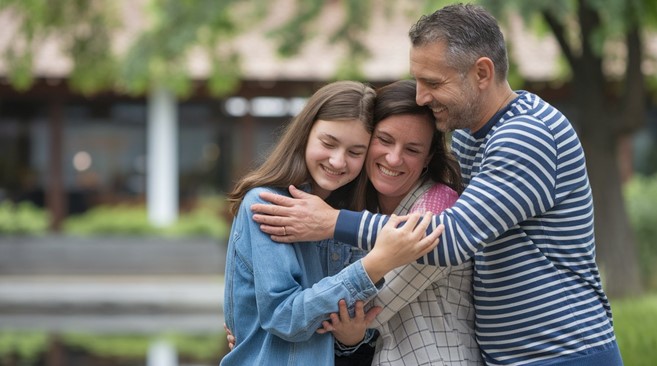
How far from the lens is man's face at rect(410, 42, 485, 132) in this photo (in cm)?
301

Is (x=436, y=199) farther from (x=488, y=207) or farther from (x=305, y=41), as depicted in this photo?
(x=305, y=41)

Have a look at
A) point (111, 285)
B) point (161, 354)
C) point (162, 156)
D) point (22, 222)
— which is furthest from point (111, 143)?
point (161, 354)

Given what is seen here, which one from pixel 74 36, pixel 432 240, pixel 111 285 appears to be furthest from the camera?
pixel 111 285

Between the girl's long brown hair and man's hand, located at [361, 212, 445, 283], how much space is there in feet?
1.17

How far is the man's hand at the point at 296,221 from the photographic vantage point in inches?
118

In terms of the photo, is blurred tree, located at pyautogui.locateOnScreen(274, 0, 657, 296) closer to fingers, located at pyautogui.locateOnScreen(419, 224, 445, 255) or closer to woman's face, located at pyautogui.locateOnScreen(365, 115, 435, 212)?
woman's face, located at pyautogui.locateOnScreen(365, 115, 435, 212)

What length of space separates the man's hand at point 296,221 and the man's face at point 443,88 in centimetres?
42

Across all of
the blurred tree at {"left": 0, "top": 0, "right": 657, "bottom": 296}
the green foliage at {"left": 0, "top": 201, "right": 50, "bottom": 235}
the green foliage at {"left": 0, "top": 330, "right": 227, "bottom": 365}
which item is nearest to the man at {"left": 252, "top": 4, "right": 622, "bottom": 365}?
the blurred tree at {"left": 0, "top": 0, "right": 657, "bottom": 296}

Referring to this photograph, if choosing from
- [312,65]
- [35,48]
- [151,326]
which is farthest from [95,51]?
[312,65]

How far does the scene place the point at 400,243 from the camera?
2879 millimetres

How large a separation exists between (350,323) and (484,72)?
80 cm

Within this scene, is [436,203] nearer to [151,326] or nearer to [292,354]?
[292,354]

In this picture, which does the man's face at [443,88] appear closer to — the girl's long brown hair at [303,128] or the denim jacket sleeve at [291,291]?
the girl's long brown hair at [303,128]

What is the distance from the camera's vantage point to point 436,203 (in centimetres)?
314
